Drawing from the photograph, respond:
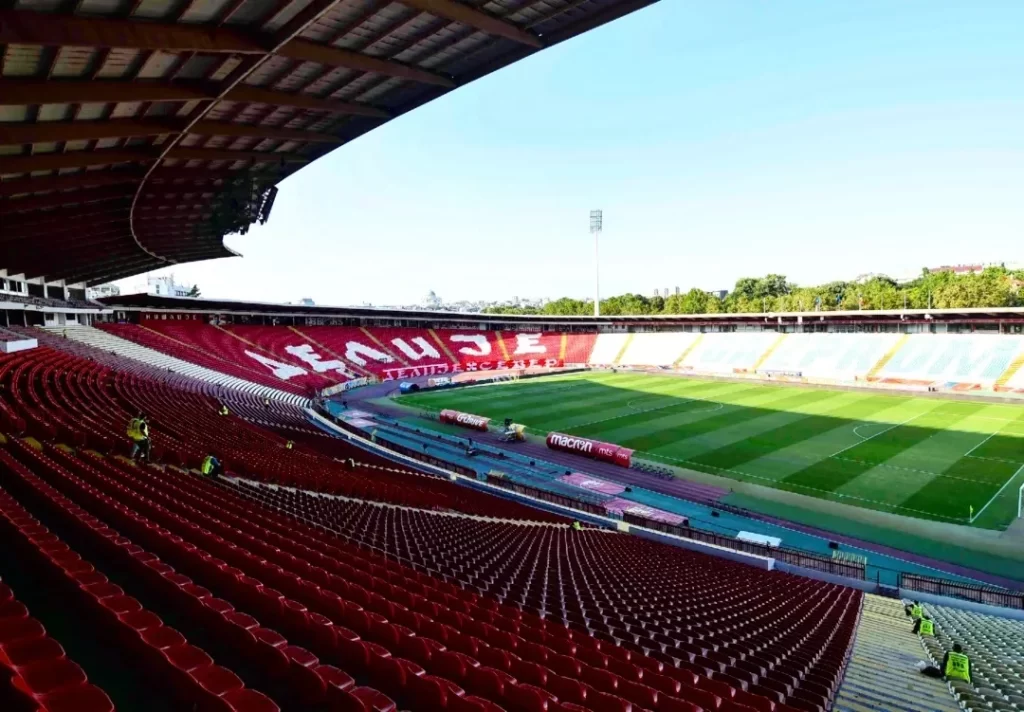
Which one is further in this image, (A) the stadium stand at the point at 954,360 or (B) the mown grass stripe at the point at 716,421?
(A) the stadium stand at the point at 954,360

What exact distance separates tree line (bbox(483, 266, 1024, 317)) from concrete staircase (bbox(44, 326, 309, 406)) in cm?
5201

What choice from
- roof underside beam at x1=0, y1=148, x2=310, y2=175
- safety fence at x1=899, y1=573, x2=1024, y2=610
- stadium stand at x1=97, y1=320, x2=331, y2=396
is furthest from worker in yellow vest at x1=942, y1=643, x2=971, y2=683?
stadium stand at x1=97, y1=320, x2=331, y2=396

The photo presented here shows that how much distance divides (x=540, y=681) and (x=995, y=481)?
31.6 m

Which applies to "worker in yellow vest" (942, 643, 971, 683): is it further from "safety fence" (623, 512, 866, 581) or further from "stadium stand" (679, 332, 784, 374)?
"stadium stand" (679, 332, 784, 374)

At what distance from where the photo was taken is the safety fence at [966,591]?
16.5 metres

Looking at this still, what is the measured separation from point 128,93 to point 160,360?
3082 cm

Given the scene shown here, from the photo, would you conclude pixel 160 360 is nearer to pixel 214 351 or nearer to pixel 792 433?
pixel 214 351

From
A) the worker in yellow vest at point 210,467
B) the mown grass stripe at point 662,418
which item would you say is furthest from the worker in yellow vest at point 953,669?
the mown grass stripe at point 662,418

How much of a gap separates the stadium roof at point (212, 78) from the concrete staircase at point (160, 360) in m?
13.8

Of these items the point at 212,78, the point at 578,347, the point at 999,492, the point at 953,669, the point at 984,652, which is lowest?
the point at 999,492

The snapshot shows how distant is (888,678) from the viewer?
359 inches

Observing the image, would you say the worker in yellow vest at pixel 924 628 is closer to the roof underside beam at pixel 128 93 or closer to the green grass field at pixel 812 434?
the green grass field at pixel 812 434

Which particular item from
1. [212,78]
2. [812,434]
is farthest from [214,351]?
[812,434]

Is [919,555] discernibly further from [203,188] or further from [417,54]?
[203,188]
